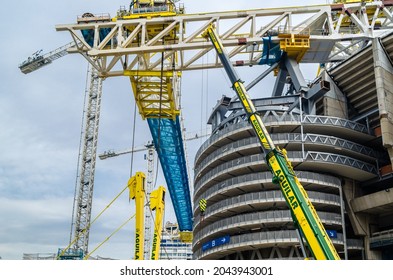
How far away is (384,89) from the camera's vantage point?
60469mm

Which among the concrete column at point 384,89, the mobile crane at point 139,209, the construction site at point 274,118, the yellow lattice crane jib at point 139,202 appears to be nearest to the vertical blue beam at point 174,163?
the construction site at point 274,118

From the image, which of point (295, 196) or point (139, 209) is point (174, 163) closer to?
point (139, 209)

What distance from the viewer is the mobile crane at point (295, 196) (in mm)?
31703

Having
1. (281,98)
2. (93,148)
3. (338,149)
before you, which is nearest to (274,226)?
(338,149)

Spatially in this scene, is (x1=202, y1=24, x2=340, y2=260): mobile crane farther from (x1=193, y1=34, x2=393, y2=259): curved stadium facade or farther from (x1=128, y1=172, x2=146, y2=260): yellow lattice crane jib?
(x1=193, y1=34, x2=393, y2=259): curved stadium facade

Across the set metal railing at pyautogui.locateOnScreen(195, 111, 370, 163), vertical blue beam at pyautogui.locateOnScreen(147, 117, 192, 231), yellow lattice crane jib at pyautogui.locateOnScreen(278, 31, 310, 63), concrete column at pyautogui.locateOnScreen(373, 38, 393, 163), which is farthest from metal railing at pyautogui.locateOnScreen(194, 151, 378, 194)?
yellow lattice crane jib at pyautogui.locateOnScreen(278, 31, 310, 63)

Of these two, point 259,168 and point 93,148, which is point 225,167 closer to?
point 259,168

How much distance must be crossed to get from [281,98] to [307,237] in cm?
3975

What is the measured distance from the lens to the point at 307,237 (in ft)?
106

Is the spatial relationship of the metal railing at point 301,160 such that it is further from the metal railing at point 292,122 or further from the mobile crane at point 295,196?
the mobile crane at point 295,196

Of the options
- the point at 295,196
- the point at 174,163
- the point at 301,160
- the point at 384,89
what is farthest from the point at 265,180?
the point at 295,196

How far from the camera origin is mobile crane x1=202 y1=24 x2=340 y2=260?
3170 centimetres

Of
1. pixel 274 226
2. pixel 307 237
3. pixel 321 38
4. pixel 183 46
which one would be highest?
pixel 321 38

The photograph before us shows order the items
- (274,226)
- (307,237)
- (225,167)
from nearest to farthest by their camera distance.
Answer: (307,237), (274,226), (225,167)
